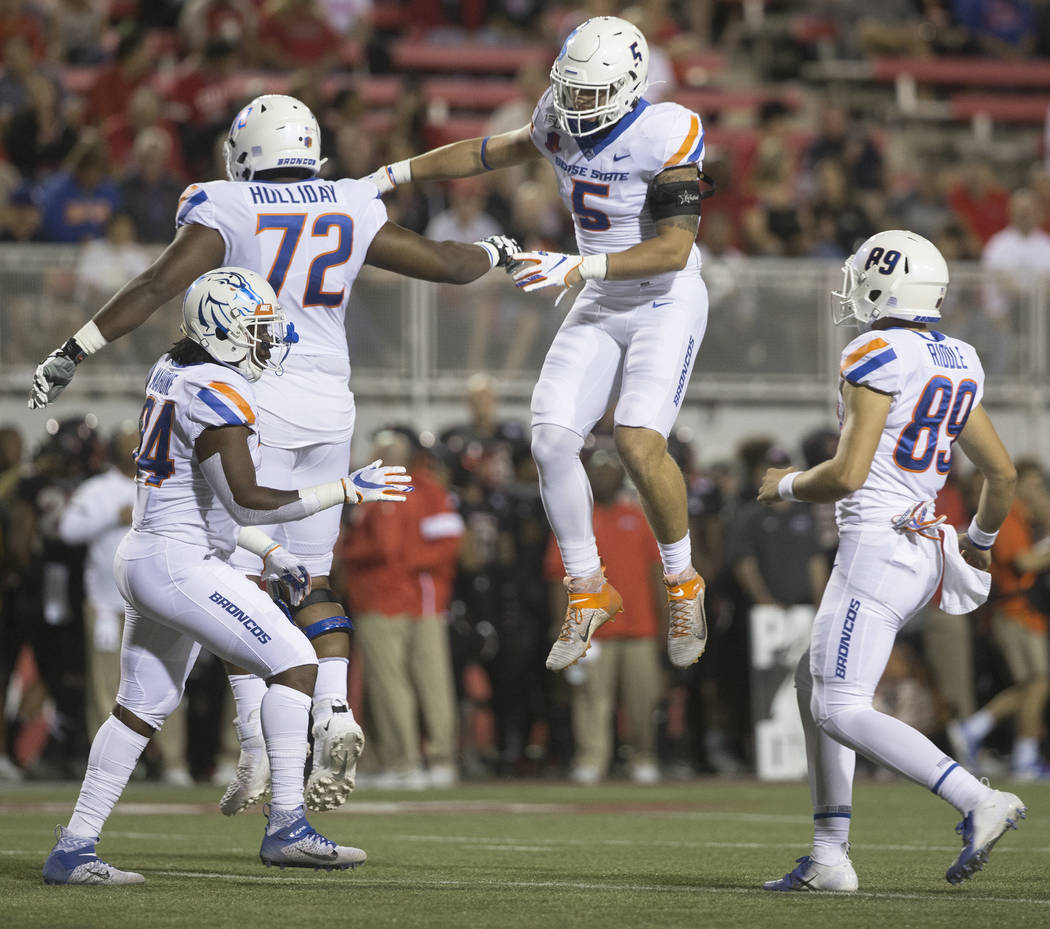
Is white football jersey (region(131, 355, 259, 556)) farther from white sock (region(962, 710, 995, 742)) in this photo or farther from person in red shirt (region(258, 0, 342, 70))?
person in red shirt (region(258, 0, 342, 70))

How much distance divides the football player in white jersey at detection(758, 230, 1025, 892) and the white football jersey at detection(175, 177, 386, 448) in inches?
72.8

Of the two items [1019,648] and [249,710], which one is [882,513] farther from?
[1019,648]

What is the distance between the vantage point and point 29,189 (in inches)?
568

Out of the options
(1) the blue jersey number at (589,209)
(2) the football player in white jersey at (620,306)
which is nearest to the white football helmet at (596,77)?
(2) the football player in white jersey at (620,306)

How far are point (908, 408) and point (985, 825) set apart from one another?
1415 millimetres

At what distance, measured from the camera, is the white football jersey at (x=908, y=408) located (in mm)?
6473

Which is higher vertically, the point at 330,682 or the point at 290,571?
the point at 290,571

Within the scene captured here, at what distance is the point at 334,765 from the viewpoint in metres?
7.07

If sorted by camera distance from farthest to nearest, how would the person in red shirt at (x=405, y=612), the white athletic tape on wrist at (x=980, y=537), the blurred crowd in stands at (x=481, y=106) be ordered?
the blurred crowd in stands at (x=481, y=106), the person in red shirt at (x=405, y=612), the white athletic tape on wrist at (x=980, y=537)

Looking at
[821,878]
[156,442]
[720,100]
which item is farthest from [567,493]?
[720,100]

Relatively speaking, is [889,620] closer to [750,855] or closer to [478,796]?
[750,855]

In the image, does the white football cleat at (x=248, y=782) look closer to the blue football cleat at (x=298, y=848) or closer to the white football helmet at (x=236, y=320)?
the blue football cleat at (x=298, y=848)

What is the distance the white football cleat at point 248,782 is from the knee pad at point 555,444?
5.29 ft

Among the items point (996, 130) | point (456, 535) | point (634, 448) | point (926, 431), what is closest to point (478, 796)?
point (456, 535)
